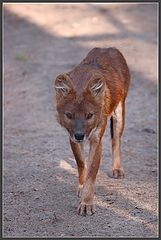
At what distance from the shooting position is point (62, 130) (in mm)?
10008

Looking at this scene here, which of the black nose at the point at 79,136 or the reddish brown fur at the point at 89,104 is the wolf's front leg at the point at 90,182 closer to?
the reddish brown fur at the point at 89,104

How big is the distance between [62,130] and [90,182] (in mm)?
3499

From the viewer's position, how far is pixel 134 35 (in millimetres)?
15984

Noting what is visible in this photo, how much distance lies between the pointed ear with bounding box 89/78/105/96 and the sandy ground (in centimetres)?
121

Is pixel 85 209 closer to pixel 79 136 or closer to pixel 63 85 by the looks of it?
pixel 79 136

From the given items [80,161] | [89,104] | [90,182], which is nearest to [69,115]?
[89,104]

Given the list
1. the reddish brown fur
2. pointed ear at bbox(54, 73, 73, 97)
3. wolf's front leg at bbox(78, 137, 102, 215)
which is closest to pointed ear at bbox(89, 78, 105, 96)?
the reddish brown fur

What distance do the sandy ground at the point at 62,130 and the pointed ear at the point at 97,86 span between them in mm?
1214

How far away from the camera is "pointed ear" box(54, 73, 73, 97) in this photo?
6.36 meters

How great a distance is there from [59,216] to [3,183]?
1.36 metres

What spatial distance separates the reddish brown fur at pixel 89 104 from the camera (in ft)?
20.6

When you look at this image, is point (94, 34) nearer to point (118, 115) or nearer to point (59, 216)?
point (118, 115)

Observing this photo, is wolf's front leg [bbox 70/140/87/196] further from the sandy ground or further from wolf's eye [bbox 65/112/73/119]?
wolf's eye [bbox 65/112/73/119]

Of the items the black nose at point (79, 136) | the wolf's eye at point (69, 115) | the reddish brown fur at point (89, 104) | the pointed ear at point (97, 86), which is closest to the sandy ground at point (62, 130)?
the reddish brown fur at point (89, 104)
